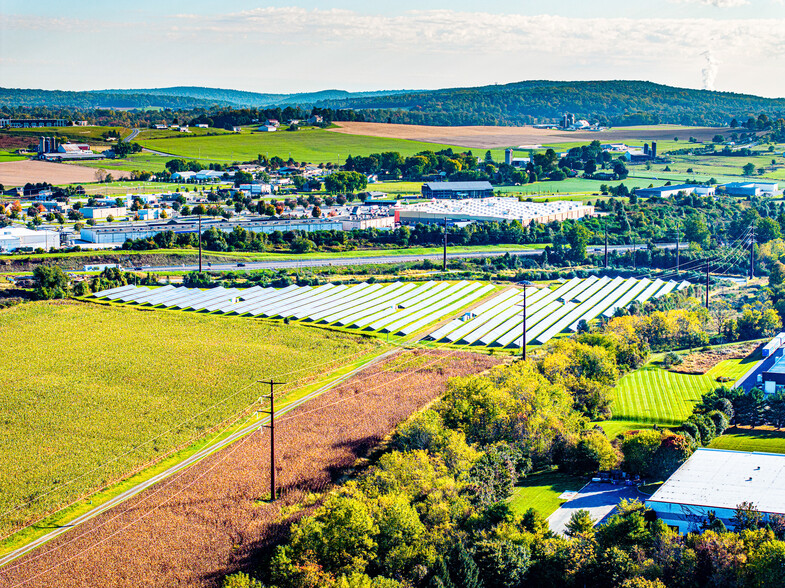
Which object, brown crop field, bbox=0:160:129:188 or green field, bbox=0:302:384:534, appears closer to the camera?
green field, bbox=0:302:384:534

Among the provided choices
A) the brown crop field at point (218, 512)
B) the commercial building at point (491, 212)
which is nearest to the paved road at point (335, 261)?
the commercial building at point (491, 212)

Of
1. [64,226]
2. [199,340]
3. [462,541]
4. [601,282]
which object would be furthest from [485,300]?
[64,226]

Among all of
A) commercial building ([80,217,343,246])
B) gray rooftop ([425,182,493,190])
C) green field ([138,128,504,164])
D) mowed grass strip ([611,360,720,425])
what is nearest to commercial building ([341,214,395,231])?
commercial building ([80,217,343,246])

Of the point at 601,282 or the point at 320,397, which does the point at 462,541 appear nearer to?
the point at 320,397

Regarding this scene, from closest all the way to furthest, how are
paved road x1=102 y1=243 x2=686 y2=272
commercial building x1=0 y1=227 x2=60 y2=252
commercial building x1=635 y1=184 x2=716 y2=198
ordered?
1. paved road x1=102 y1=243 x2=686 y2=272
2. commercial building x1=0 y1=227 x2=60 y2=252
3. commercial building x1=635 y1=184 x2=716 y2=198

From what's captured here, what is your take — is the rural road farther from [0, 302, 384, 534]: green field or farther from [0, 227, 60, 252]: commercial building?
[0, 227, 60, 252]: commercial building

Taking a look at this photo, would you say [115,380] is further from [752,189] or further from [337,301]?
[752,189]
